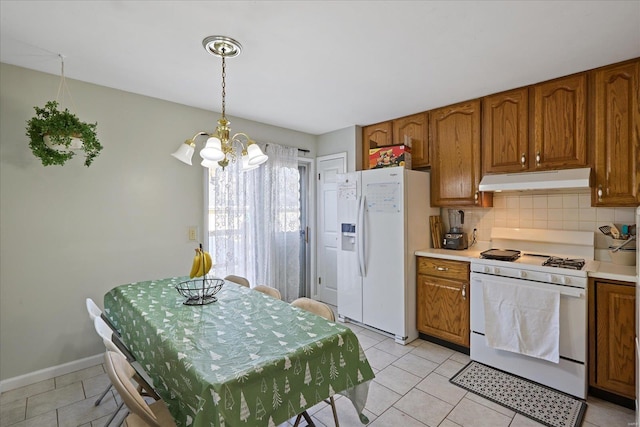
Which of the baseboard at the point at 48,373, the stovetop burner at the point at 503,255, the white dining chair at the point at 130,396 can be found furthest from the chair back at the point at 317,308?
the baseboard at the point at 48,373

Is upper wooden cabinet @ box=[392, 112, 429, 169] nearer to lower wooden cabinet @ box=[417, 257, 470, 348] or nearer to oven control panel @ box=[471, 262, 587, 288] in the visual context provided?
lower wooden cabinet @ box=[417, 257, 470, 348]

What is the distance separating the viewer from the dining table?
1.15 m

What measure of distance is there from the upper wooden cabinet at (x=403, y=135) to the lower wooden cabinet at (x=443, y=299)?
1180 mm

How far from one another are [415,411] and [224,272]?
7.57ft

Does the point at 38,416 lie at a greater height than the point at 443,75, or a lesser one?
lesser

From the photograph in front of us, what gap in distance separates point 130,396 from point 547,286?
2701 millimetres

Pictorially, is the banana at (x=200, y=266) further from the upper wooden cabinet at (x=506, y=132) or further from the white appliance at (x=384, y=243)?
the upper wooden cabinet at (x=506, y=132)

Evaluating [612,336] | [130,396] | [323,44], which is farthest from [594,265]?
[130,396]

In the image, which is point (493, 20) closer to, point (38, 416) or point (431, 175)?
point (431, 175)

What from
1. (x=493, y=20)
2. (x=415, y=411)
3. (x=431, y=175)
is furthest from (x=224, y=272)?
(x=493, y=20)

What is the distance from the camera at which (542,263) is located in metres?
2.47

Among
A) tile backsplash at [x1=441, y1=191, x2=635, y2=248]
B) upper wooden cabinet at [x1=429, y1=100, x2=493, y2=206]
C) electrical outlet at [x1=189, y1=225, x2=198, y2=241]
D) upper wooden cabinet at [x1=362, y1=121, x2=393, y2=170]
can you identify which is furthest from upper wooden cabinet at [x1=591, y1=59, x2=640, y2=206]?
electrical outlet at [x1=189, y1=225, x2=198, y2=241]

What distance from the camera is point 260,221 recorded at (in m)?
3.74

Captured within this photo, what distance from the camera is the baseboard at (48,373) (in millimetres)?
2316
